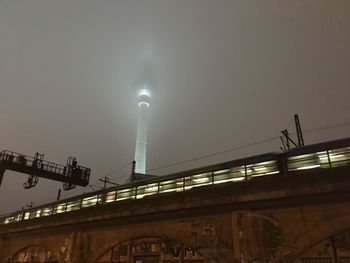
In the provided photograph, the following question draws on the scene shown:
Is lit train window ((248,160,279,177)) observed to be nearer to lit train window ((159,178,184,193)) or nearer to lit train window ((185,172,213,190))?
lit train window ((185,172,213,190))

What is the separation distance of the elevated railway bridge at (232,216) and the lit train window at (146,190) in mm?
48

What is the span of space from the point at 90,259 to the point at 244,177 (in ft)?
29.7

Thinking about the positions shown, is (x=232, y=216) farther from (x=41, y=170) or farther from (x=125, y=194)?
(x=41, y=170)

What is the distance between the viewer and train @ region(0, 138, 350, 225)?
923cm

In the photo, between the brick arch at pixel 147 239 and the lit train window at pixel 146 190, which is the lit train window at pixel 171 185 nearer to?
the lit train window at pixel 146 190

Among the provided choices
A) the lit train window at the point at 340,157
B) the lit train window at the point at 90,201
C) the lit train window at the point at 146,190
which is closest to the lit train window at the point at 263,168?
the lit train window at the point at 340,157

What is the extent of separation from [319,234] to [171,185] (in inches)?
254

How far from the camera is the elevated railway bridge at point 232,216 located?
328 inches

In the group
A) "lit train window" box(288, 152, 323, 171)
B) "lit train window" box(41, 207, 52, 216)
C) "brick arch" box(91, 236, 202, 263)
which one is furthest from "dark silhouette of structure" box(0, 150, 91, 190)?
"lit train window" box(288, 152, 323, 171)

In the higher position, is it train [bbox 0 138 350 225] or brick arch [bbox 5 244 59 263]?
train [bbox 0 138 350 225]

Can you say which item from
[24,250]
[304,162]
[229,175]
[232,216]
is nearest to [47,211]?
[24,250]

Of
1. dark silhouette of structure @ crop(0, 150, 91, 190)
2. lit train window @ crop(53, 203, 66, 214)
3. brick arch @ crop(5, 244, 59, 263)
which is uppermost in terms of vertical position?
dark silhouette of structure @ crop(0, 150, 91, 190)

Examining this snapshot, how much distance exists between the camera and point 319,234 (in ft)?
26.8

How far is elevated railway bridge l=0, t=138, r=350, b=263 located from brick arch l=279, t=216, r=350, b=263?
3cm
